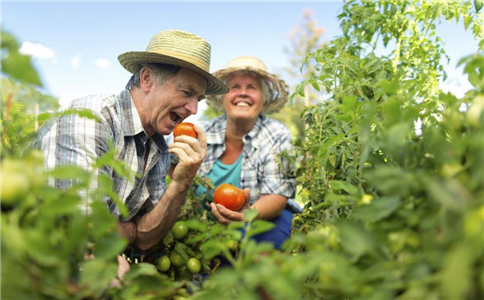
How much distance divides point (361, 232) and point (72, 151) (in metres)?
1.19

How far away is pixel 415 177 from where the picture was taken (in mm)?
542

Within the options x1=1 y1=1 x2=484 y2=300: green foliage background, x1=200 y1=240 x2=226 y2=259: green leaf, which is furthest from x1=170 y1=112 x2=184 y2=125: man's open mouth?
x1=200 y1=240 x2=226 y2=259: green leaf

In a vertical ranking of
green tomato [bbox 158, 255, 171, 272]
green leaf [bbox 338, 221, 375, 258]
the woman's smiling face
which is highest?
the woman's smiling face

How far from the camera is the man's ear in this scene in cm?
201

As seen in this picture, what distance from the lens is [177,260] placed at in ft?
6.94

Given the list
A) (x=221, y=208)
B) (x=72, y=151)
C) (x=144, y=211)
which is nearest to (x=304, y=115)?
(x=221, y=208)

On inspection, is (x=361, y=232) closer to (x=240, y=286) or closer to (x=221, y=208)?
(x=240, y=286)

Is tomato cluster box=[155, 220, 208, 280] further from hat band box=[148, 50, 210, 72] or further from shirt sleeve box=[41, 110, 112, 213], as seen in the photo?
hat band box=[148, 50, 210, 72]

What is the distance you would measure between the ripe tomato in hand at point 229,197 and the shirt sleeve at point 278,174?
Answer: 15.0 inches

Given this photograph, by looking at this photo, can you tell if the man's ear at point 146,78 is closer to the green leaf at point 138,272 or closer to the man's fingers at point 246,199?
the man's fingers at point 246,199

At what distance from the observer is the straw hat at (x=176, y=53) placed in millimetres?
1956

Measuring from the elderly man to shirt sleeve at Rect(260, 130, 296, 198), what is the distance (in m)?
0.73

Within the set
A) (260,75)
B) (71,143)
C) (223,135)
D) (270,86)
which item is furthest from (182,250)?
(270,86)

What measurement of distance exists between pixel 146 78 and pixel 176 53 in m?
0.19
